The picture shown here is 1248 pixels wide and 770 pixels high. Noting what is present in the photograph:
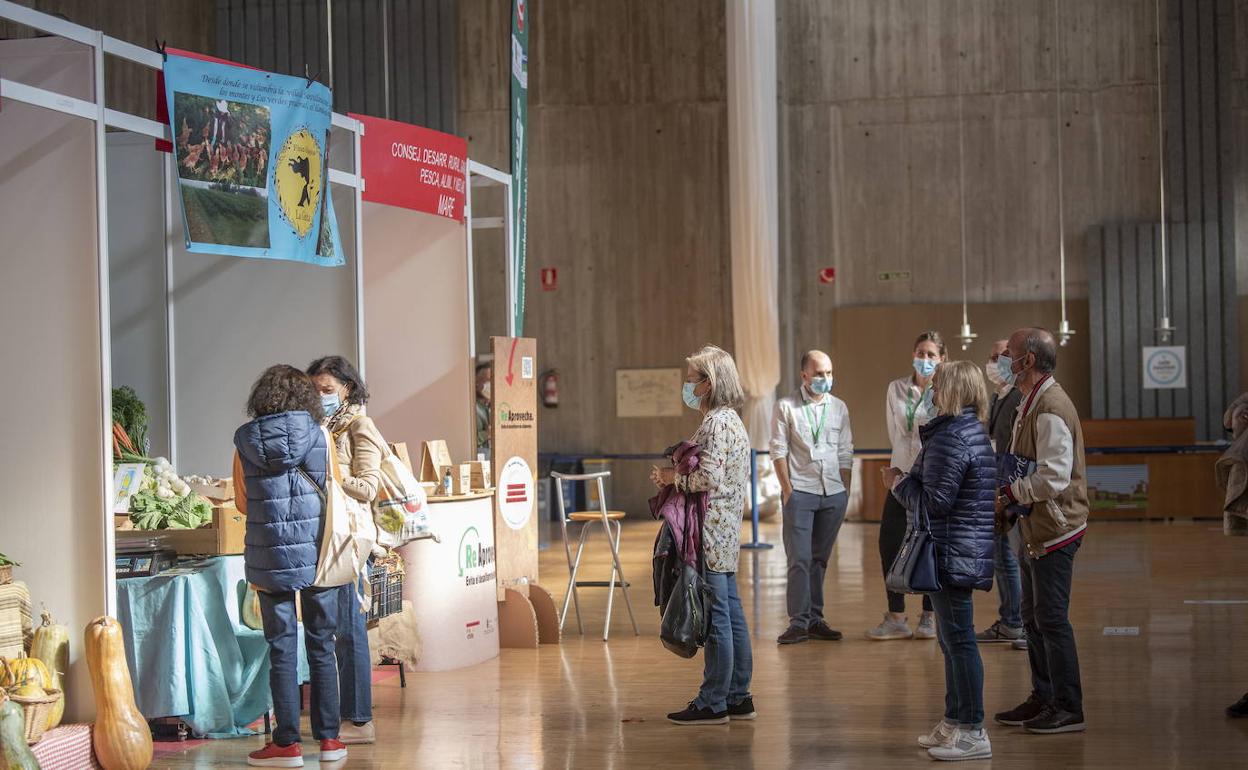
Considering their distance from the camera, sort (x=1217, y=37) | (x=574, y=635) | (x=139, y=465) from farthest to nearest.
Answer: (x=1217, y=37), (x=574, y=635), (x=139, y=465)

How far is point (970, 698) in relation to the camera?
14.3ft

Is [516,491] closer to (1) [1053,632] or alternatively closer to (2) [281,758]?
(2) [281,758]

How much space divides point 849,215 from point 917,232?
72cm

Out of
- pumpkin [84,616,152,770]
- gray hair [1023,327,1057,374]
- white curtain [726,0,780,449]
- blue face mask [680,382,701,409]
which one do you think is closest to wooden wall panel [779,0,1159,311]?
white curtain [726,0,780,449]

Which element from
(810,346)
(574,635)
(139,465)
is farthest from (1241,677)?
(810,346)

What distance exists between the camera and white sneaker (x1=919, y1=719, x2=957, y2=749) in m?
4.45

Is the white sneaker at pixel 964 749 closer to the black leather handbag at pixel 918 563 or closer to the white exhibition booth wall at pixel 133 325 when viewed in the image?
the black leather handbag at pixel 918 563

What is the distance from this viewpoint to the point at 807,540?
658 cm

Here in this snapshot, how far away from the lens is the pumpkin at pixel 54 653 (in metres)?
4.35

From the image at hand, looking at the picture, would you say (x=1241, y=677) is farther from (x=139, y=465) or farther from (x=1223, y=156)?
(x=1223, y=156)

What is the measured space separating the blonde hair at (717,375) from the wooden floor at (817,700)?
123cm

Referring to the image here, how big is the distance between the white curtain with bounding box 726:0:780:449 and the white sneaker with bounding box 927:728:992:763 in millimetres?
8193

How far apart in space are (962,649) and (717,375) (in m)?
1.29

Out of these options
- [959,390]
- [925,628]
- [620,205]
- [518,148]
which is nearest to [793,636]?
[925,628]
